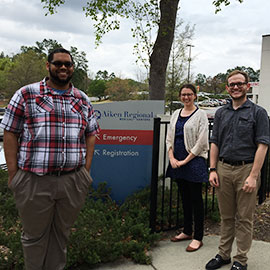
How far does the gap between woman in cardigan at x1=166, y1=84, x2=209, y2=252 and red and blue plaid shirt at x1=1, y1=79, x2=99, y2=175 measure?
1.33 metres

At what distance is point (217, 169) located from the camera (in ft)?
9.80

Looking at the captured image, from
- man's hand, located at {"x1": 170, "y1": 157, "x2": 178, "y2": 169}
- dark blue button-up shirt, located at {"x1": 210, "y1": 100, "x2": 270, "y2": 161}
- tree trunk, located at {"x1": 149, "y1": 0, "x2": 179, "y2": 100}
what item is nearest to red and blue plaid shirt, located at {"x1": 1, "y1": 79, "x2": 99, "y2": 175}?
man's hand, located at {"x1": 170, "y1": 157, "x2": 178, "y2": 169}

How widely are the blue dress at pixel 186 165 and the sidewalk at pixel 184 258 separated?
79cm

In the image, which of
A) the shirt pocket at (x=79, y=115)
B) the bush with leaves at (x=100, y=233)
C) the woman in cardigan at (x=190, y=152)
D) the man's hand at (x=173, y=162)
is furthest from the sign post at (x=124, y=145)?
the shirt pocket at (x=79, y=115)

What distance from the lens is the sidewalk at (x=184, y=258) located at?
10.0 ft

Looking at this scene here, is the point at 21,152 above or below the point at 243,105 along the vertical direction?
below

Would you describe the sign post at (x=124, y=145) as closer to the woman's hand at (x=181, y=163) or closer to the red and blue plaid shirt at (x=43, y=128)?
the woman's hand at (x=181, y=163)

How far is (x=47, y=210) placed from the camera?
2.37 meters

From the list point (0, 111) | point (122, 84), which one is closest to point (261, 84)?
point (122, 84)

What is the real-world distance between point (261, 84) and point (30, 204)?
26021mm

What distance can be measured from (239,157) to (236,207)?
52 centimetres

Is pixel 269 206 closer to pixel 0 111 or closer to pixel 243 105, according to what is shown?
pixel 243 105

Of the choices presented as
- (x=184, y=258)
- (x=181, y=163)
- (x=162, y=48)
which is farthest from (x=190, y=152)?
(x=162, y=48)

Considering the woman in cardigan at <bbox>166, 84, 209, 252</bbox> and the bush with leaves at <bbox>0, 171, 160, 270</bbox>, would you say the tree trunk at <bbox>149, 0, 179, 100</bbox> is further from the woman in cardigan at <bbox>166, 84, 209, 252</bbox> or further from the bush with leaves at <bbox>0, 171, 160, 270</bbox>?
the woman in cardigan at <bbox>166, 84, 209, 252</bbox>
